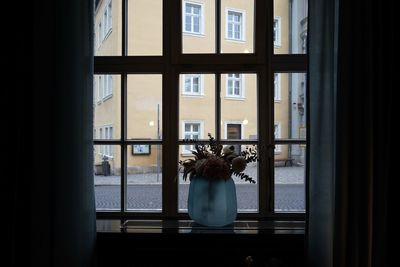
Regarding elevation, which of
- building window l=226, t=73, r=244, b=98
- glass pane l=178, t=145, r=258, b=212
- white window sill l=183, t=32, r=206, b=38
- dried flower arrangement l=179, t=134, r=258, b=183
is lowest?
glass pane l=178, t=145, r=258, b=212

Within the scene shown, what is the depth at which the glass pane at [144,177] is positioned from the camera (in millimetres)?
1932

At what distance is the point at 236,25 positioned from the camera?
1950 millimetres

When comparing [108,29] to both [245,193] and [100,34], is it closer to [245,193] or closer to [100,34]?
[100,34]

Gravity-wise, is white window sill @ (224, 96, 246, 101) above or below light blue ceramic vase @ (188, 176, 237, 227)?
above

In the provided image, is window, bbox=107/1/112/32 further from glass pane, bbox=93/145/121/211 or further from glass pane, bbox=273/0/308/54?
glass pane, bbox=273/0/308/54

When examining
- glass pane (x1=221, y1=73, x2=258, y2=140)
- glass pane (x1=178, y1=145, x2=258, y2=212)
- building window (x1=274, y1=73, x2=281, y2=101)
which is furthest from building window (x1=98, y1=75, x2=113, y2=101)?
building window (x1=274, y1=73, x2=281, y2=101)

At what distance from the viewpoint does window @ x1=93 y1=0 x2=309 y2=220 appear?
6.21 feet

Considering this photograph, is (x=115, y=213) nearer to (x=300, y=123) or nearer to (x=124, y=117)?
(x=124, y=117)

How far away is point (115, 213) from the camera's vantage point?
1.92 metres
